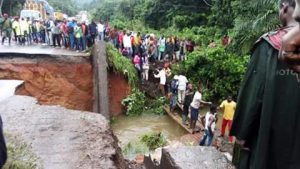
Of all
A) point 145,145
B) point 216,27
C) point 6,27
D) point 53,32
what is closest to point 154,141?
point 145,145

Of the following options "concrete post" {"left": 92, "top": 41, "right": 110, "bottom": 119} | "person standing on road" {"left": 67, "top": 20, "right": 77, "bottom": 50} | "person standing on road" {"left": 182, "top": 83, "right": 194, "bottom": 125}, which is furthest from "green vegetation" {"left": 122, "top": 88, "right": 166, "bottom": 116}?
"person standing on road" {"left": 182, "top": 83, "right": 194, "bottom": 125}

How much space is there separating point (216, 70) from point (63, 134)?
12551 mm

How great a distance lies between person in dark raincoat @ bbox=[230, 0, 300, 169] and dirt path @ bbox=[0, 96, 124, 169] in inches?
93.2

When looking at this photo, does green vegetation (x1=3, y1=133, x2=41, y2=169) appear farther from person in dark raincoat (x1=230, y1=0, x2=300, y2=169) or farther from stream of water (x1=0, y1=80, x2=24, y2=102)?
stream of water (x1=0, y1=80, x2=24, y2=102)

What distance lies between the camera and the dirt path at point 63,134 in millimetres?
4648

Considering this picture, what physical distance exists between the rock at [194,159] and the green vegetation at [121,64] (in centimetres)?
1144

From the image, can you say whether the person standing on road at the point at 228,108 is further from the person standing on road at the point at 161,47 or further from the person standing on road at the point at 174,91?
the person standing on road at the point at 161,47

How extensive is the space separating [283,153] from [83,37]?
1466 centimetres

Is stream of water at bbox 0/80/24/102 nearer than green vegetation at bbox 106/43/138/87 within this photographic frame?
Yes

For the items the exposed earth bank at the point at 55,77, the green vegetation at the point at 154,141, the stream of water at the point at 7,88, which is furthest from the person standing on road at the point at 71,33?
the stream of water at the point at 7,88

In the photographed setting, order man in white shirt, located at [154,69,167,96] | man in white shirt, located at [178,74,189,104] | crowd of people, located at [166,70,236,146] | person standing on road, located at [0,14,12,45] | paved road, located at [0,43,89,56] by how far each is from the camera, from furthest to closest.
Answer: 1. person standing on road, located at [0,14,12,45]
2. man in white shirt, located at [154,69,167,96]
3. paved road, located at [0,43,89,56]
4. man in white shirt, located at [178,74,189,104]
5. crowd of people, located at [166,70,236,146]

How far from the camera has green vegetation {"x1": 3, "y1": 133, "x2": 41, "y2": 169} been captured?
393 centimetres

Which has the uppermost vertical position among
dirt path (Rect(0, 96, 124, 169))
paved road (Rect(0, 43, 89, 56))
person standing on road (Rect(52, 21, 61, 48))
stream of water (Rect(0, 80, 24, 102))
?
person standing on road (Rect(52, 21, 61, 48))

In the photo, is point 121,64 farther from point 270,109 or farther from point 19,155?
point 270,109
